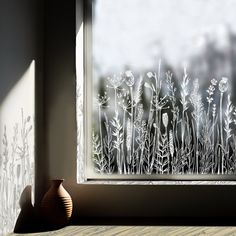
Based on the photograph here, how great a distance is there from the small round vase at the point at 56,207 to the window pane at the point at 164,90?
41 cm

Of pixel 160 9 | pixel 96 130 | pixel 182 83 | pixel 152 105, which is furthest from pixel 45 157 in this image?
pixel 160 9

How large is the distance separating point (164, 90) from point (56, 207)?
1.06m

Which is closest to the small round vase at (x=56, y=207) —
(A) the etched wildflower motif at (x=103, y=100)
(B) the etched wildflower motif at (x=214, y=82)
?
(A) the etched wildflower motif at (x=103, y=100)

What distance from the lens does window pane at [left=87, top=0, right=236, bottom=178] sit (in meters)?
3.08

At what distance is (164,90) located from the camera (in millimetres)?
3100

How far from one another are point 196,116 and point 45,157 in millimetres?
1051

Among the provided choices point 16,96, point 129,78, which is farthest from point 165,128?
point 16,96

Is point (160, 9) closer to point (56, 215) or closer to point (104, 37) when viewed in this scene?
point (104, 37)

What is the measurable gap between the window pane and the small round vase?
41cm

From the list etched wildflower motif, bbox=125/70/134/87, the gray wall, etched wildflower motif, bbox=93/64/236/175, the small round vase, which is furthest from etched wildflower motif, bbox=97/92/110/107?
the small round vase

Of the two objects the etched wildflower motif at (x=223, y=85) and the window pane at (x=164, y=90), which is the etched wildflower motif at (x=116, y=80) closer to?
the window pane at (x=164, y=90)

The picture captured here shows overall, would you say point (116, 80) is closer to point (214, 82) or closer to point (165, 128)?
point (165, 128)

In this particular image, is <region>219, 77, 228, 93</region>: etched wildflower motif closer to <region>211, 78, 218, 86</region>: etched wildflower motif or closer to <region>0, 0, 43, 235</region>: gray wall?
<region>211, 78, 218, 86</region>: etched wildflower motif

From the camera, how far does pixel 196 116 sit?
10.1 feet
